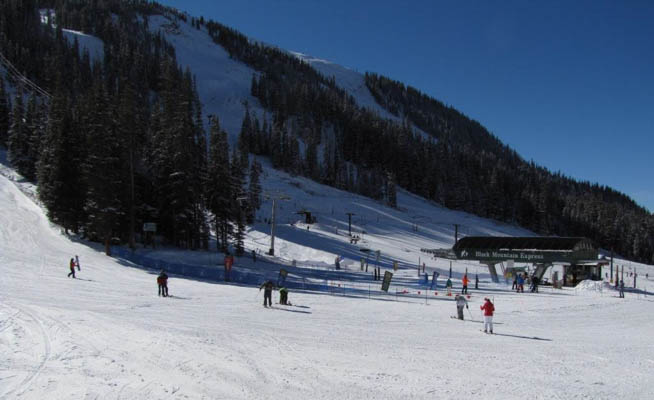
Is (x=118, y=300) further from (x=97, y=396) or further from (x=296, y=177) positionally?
(x=296, y=177)

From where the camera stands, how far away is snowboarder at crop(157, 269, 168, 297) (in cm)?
2142

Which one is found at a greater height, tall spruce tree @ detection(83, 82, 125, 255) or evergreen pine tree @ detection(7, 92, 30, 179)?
evergreen pine tree @ detection(7, 92, 30, 179)

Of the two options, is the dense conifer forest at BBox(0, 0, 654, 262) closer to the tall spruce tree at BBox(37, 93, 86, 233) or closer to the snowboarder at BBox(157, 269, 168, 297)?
the tall spruce tree at BBox(37, 93, 86, 233)

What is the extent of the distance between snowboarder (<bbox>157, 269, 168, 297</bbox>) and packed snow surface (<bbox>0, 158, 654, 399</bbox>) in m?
0.79

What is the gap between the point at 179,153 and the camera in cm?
3897

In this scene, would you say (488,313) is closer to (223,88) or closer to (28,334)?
(28,334)

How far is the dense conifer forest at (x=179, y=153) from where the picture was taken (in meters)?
37.3

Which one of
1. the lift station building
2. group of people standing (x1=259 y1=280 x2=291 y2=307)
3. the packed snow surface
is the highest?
the lift station building

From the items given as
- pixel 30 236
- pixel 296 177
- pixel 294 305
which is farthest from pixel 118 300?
pixel 296 177

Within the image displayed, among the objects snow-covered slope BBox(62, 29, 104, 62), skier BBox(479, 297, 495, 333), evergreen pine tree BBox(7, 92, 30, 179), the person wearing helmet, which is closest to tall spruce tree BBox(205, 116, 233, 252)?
the person wearing helmet

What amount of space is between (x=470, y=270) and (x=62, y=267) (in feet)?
126

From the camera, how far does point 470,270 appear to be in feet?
156

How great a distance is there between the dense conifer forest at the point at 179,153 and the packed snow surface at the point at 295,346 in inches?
539

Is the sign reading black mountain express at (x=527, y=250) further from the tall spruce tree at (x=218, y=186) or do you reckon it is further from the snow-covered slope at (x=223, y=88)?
the snow-covered slope at (x=223, y=88)
